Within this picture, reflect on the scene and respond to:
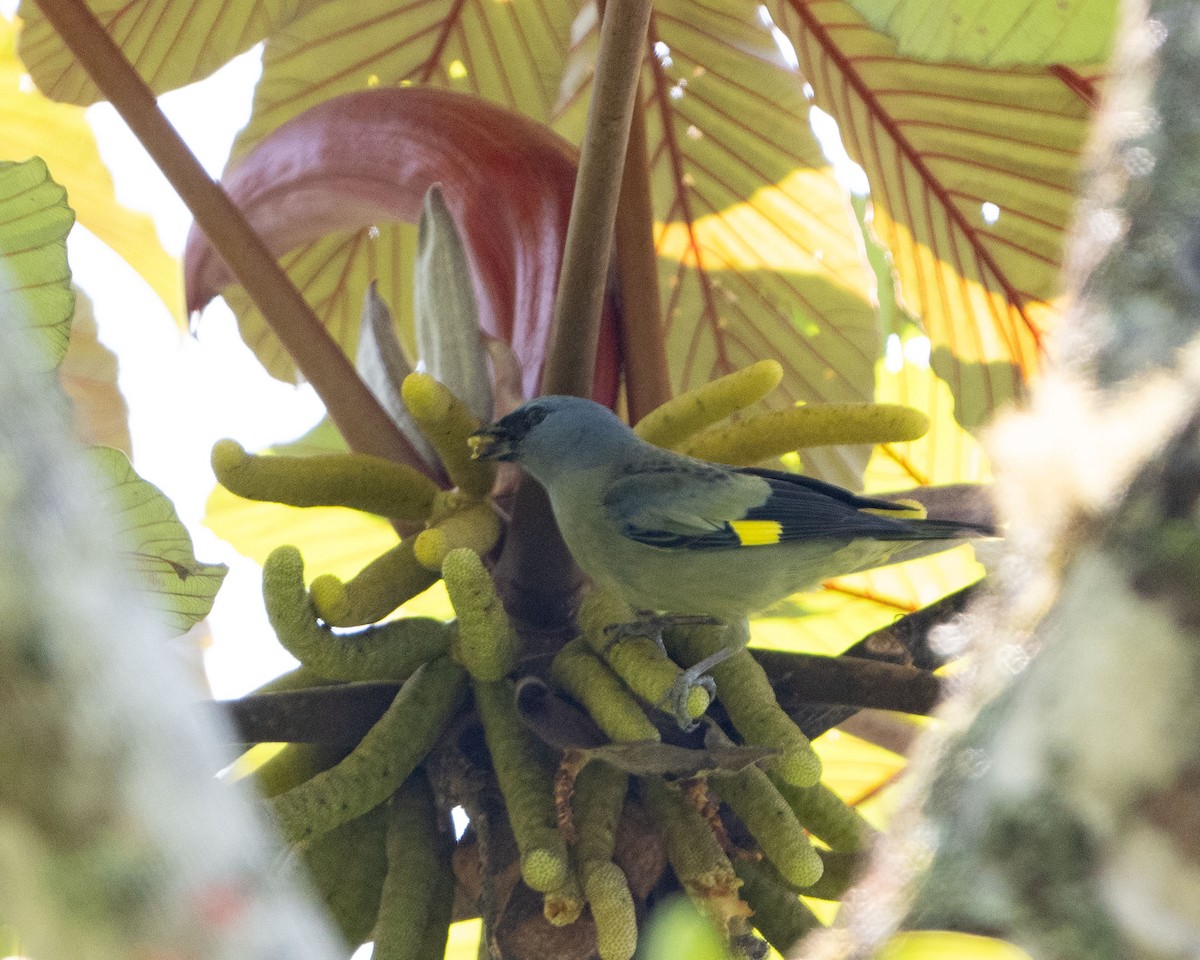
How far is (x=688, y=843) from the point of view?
2.38 ft

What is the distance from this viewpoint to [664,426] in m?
0.89

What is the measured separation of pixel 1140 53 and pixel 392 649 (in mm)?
593

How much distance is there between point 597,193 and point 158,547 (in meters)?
0.34

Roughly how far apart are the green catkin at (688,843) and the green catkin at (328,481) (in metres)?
0.25

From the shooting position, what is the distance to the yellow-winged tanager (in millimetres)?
918

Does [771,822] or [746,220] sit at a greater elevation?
[746,220]

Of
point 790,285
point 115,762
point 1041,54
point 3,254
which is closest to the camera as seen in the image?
point 115,762

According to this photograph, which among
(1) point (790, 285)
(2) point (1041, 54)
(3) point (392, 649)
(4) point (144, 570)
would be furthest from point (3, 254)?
(1) point (790, 285)

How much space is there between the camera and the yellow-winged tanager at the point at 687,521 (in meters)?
0.92

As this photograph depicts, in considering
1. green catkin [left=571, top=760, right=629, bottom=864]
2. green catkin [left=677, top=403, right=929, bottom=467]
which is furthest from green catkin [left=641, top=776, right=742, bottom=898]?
green catkin [left=677, top=403, right=929, bottom=467]

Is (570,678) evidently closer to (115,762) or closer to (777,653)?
(777,653)

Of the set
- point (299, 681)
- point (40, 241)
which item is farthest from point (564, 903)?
point (40, 241)

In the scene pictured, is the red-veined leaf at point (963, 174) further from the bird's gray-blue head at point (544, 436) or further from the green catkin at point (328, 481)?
the green catkin at point (328, 481)

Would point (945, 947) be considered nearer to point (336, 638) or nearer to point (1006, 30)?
point (336, 638)
